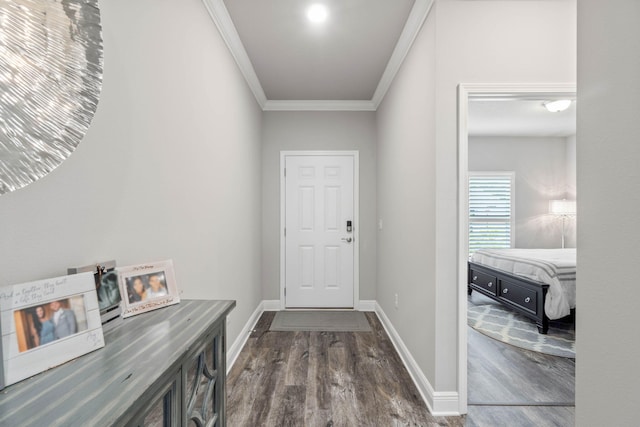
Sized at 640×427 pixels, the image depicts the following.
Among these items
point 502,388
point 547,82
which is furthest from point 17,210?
point 502,388

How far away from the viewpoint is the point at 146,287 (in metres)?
1.15

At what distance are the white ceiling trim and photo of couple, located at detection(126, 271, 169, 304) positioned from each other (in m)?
1.78

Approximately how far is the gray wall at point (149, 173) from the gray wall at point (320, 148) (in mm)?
1432

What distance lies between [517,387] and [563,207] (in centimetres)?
472

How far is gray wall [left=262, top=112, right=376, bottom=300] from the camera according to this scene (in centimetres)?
415

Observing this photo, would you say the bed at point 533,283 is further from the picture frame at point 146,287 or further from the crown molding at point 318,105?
the picture frame at point 146,287

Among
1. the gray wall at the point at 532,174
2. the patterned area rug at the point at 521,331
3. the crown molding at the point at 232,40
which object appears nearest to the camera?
the crown molding at the point at 232,40

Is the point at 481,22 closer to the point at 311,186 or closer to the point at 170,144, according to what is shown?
the point at 170,144

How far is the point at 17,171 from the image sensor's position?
73cm

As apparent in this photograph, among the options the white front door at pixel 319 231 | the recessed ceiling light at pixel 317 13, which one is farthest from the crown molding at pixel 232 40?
the white front door at pixel 319 231

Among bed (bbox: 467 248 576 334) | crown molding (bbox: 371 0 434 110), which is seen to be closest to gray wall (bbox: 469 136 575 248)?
bed (bbox: 467 248 576 334)

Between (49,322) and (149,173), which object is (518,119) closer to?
(149,173)

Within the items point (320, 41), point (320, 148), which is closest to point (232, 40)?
point (320, 41)

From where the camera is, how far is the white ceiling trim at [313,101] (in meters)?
2.17
